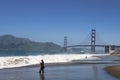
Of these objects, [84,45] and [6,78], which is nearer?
[6,78]

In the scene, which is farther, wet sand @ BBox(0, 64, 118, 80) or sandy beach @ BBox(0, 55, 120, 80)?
sandy beach @ BBox(0, 55, 120, 80)

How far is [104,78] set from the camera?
27.3m

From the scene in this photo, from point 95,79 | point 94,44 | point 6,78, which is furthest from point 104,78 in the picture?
point 94,44

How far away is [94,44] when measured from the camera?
647 feet

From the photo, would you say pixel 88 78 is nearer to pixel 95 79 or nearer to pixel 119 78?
pixel 95 79

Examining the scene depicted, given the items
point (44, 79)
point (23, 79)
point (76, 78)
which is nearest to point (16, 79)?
point (23, 79)

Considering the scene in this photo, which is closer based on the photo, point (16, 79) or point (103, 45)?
point (16, 79)

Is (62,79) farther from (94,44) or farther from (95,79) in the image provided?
(94,44)

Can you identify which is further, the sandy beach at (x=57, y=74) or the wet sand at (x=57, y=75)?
the sandy beach at (x=57, y=74)

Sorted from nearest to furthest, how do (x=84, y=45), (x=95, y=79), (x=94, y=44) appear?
(x=95, y=79) < (x=84, y=45) < (x=94, y=44)

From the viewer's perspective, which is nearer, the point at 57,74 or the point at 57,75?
the point at 57,75

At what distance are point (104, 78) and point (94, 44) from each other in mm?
170726

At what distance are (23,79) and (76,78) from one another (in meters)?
4.61

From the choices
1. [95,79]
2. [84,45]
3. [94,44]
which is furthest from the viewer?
[94,44]
